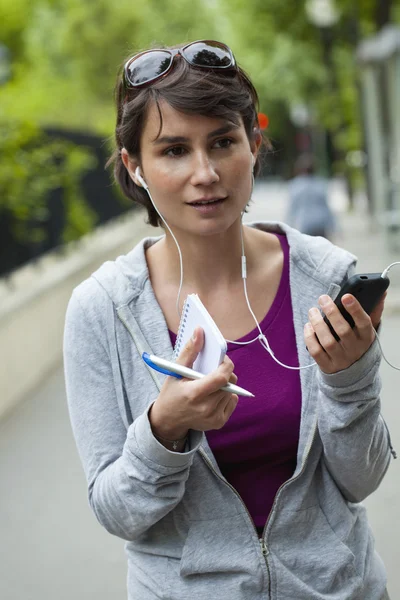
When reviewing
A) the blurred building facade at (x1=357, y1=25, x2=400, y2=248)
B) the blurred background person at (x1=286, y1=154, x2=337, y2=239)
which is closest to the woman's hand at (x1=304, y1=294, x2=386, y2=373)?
the blurred building facade at (x1=357, y1=25, x2=400, y2=248)

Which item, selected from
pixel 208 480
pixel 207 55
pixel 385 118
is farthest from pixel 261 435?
pixel 385 118

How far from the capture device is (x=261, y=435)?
209 centimetres

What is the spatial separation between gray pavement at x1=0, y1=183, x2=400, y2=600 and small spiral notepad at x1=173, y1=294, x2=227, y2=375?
9.61 ft

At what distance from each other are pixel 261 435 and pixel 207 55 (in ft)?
2.78

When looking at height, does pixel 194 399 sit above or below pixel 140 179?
below

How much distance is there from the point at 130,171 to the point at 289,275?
0.45 m

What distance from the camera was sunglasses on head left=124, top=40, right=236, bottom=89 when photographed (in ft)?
7.04

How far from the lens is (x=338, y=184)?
5547 centimetres

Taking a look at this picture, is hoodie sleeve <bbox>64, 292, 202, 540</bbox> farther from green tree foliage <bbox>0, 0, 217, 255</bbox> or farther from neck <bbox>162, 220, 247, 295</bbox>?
green tree foliage <bbox>0, 0, 217, 255</bbox>

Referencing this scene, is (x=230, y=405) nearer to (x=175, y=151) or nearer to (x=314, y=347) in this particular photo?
(x=314, y=347)

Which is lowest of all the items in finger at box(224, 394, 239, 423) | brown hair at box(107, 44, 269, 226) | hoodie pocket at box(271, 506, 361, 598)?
hoodie pocket at box(271, 506, 361, 598)

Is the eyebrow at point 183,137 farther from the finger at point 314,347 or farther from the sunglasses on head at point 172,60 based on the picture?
the finger at point 314,347

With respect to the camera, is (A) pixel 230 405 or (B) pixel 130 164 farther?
(B) pixel 130 164

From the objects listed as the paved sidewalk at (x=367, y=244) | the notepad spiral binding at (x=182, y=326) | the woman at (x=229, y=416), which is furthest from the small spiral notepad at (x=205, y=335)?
the paved sidewalk at (x=367, y=244)
